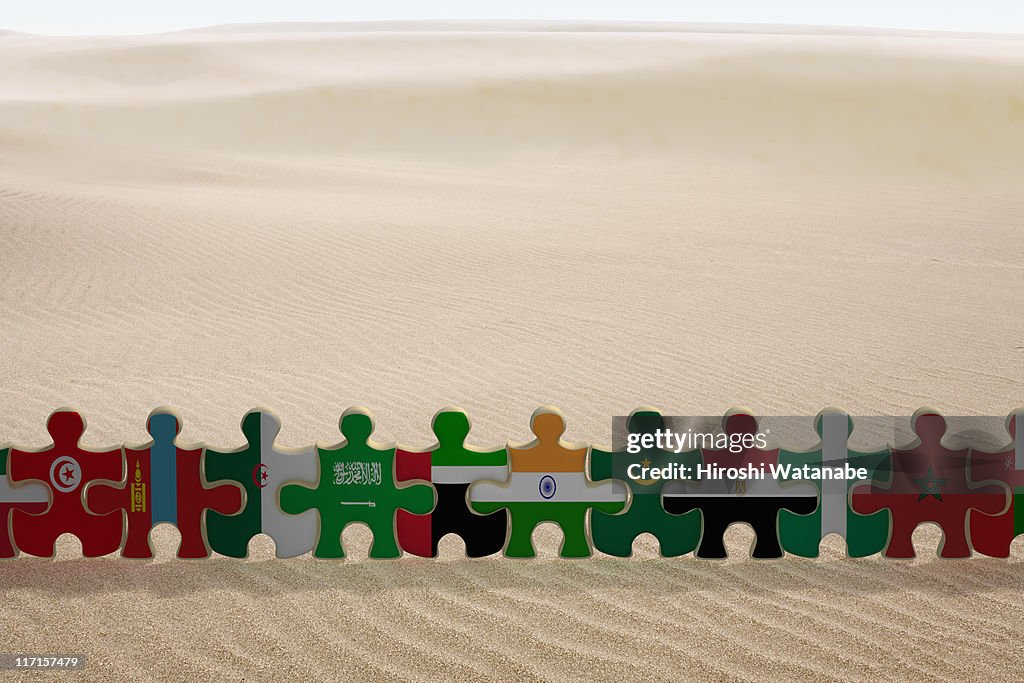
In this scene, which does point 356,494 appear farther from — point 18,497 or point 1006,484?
point 1006,484

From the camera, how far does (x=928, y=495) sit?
14.5 feet

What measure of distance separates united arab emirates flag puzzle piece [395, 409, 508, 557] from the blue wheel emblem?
18cm

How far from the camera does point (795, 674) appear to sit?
3.72 m

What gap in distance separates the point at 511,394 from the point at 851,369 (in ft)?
9.07

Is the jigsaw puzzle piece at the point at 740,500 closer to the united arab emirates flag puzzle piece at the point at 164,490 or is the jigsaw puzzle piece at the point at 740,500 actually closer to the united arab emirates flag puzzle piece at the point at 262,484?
the united arab emirates flag puzzle piece at the point at 262,484

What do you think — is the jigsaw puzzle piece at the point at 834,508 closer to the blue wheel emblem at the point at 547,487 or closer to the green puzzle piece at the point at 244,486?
the blue wheel emblem at the point at 547,487

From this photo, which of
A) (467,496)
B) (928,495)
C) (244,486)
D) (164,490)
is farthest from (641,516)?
(164,490)

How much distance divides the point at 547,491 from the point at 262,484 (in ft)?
4.11

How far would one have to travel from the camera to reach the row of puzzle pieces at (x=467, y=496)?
14.3ft

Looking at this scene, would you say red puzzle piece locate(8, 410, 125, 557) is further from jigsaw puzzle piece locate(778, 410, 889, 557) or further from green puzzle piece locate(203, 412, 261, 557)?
jigsaw puzzle piece locate(778, 410, 889, 557)

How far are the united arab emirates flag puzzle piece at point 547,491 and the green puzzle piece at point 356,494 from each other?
1.12ft

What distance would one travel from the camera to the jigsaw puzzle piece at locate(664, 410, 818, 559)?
4.38 metres

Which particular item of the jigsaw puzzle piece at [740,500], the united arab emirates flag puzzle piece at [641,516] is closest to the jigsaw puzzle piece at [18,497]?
the united arab emirates flag puzzle piece at [641,516]

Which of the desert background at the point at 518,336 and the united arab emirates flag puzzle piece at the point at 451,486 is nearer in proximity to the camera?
the desert background at the point at 518,336
